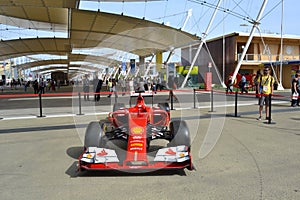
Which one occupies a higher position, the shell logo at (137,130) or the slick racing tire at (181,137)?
the shell logo at (137,130)

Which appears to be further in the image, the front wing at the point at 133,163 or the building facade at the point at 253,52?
the building facade at the point at 253,52

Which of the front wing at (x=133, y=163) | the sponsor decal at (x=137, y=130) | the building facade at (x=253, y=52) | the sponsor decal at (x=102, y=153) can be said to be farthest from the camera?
the building facade at (x=253, y=52)

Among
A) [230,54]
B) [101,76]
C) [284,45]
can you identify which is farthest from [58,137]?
[284,45]

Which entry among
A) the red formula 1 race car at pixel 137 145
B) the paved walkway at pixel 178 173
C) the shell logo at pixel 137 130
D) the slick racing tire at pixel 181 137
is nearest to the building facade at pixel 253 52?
the paved walkway at pixel 178 173

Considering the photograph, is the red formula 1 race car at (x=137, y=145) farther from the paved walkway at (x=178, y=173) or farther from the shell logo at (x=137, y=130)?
the paved walkway at (x=178, y=173)

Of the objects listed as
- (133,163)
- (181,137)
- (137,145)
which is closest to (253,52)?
(181,137)

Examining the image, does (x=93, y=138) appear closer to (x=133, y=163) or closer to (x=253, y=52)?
(x=133, y=163)

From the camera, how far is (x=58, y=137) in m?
6.55

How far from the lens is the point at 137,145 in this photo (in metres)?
4.00

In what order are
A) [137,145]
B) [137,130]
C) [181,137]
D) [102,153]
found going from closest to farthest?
[102,153] → [137,145] → [137,130] → [181,137]

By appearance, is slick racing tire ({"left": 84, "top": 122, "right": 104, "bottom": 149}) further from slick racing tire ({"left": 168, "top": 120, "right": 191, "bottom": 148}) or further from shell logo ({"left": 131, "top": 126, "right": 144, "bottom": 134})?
slick racing tire ({"left": 168, "top": 120, "right": 191, "bottom": 148})

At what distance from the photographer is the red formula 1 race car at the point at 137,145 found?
372 cm

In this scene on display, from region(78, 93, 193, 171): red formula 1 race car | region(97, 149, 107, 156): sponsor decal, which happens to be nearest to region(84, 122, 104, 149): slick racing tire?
region(78, 93, 193, 171): red formula 1 race car

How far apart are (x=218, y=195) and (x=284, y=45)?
3805 cm
